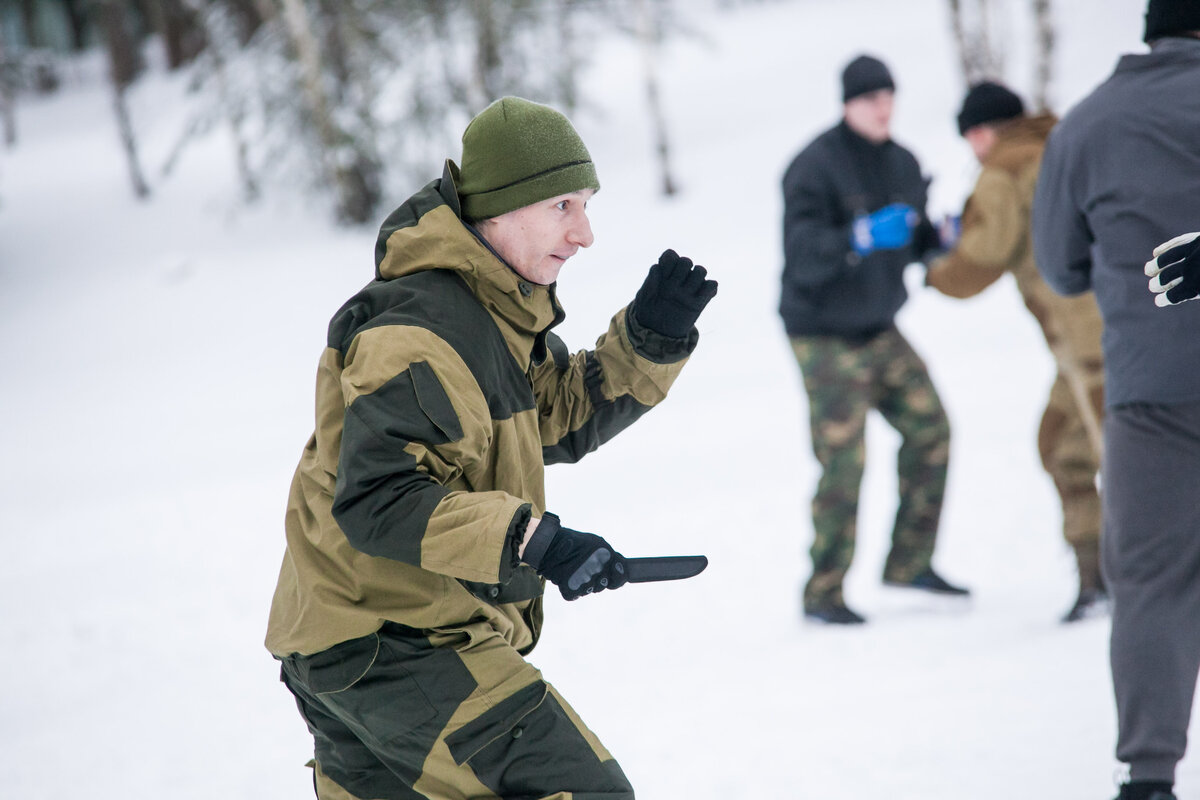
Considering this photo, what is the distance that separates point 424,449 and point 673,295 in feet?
2.15

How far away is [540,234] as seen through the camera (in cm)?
208

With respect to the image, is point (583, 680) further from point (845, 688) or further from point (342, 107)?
point (342, 107)

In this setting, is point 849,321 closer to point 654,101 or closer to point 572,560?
point 572,560

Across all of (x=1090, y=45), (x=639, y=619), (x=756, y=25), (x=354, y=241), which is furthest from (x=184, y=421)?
(x=756, y=25)

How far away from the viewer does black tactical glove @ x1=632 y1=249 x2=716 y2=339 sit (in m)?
2.20

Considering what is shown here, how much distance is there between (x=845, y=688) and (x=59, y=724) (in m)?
3.09

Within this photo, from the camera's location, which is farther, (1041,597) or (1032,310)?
(1041,597)

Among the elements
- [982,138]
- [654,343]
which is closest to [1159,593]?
[654,343]

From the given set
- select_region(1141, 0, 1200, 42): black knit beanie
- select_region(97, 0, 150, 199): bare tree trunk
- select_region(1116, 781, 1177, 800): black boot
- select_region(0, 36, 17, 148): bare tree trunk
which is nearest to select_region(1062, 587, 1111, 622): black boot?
select_region(1116, 781, 1177, 800): black boot

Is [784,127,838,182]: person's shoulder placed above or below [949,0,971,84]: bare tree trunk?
below

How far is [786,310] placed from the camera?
454 cm

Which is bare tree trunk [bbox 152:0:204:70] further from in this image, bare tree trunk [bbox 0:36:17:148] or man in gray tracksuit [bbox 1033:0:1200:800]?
man in gray tracksuit [bbox 1033:0:1200:800]

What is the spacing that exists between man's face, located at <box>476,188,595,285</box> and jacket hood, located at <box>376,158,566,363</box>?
36mm

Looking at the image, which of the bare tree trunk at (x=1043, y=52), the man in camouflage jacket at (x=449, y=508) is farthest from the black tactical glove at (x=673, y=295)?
the bare tree trunk at (x=1043, y=52)
